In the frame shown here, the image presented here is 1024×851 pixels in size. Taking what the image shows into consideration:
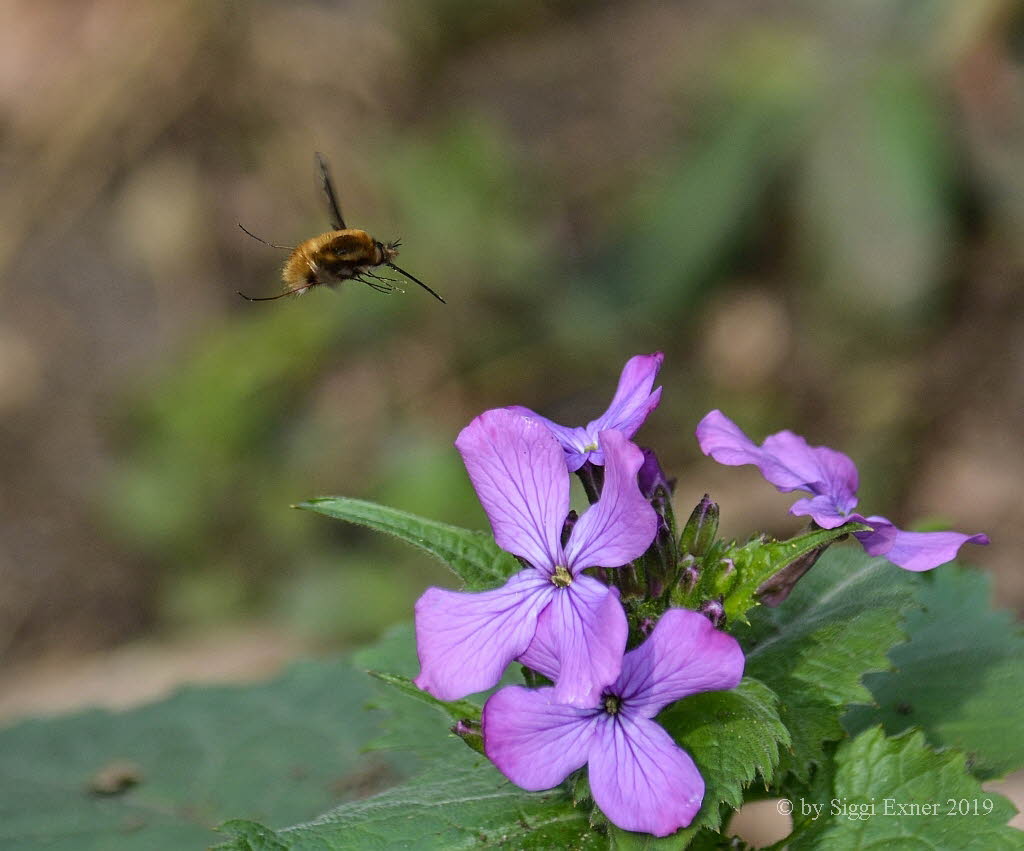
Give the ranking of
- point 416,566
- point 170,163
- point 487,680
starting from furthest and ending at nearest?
1. point 170,163
2. point 416,566
3. point 487,680

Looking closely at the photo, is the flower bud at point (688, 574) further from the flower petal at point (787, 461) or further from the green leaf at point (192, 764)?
the green leaf at point (192, 764)

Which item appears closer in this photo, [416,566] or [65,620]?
[416,566]

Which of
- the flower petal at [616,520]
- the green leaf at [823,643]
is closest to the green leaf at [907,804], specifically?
the green leaf at [823,643]

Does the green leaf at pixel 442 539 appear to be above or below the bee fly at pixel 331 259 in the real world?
below

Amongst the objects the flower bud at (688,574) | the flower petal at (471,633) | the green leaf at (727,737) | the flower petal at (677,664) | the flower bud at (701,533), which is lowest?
the green leaf at (727,737)

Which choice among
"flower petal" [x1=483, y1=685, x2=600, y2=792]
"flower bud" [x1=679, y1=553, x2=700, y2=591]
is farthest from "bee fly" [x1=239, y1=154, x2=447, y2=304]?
"flower petal" [x1=483, y1=685, x2=600, y2=792]

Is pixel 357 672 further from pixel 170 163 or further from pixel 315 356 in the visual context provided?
pixel 170 163

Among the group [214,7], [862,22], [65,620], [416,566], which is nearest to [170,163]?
[214,7]
